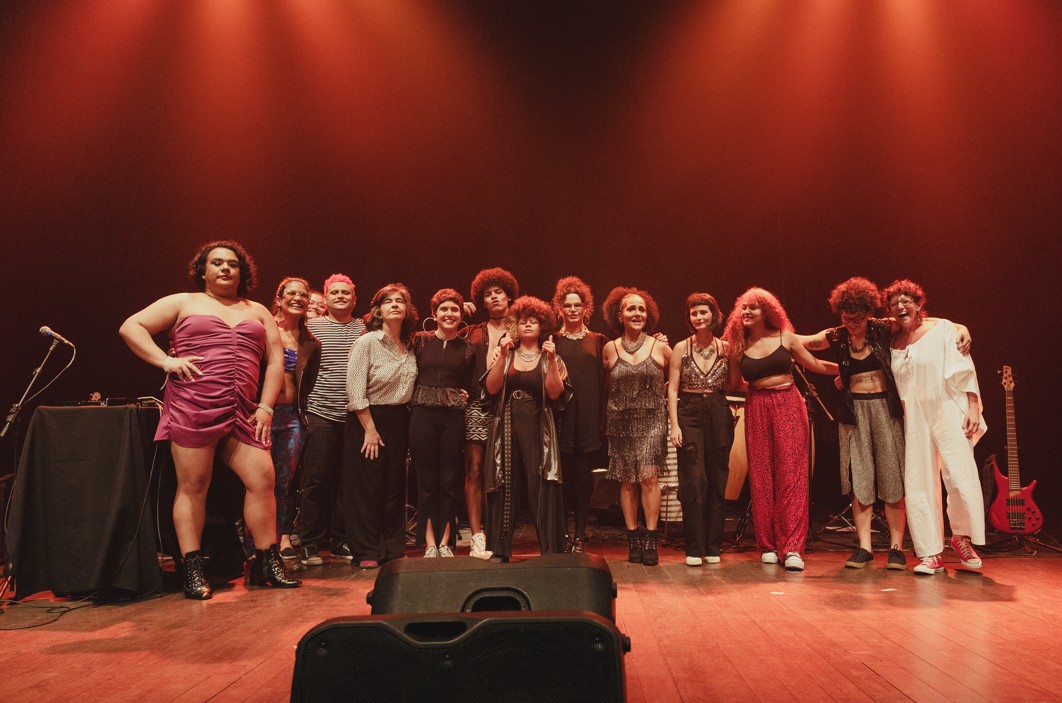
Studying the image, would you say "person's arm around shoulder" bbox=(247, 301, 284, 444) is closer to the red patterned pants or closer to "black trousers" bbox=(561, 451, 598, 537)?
"black trousers" bbox=(561, 451, 598, 537)

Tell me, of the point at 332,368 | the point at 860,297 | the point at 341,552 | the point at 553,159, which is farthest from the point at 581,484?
the point at 553,159

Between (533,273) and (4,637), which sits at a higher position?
(533,273)

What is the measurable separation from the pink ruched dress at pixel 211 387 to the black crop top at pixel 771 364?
9.05ft

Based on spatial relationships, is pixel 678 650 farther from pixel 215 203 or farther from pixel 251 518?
pixel 215 203

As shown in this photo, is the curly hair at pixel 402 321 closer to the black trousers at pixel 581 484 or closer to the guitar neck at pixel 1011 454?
the black trousers at pixel 581 484

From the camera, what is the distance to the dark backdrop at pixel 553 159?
6238mm

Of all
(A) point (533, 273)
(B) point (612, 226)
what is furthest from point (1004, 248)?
(A) point (533, 273)

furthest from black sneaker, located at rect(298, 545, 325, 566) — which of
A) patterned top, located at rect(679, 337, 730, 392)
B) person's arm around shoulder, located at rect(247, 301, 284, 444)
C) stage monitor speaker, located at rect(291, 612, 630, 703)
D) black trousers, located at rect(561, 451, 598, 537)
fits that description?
stage monitor speaker, located at rect(291, 612, 630, 703)

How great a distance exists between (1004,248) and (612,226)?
3.45 m

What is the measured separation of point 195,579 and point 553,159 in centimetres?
470

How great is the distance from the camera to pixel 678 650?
253 cm

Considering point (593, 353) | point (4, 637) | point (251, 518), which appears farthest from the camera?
point (593, 353)

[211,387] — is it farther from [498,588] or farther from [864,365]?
[864,365]

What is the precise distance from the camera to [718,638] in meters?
2.69
